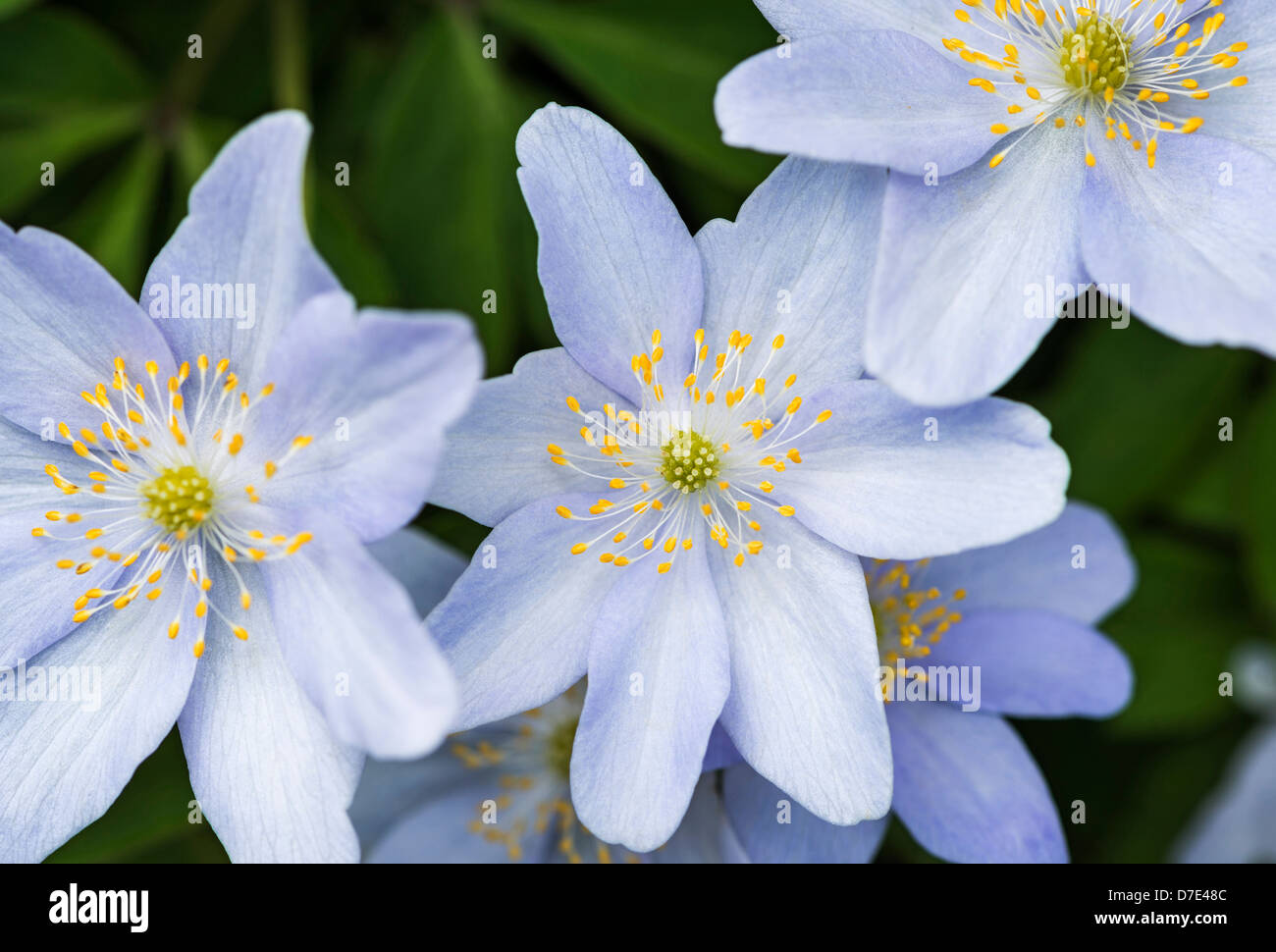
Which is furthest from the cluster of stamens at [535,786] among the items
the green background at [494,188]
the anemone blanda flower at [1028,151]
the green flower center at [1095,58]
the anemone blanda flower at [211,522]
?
the green flower center at [1095,58]

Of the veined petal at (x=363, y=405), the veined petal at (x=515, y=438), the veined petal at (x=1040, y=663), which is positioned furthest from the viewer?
the veined petal at (x=1040, y=663)

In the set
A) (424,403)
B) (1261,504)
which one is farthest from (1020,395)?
(424,403)

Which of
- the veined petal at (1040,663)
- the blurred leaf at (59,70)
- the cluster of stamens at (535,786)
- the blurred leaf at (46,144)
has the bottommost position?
the cluster of stamens at (535,786)

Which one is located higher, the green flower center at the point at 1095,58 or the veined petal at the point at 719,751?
the green flower center at the point at 1095,58

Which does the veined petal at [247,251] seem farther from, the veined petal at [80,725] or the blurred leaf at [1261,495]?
the blurred leaf at [1261,495]

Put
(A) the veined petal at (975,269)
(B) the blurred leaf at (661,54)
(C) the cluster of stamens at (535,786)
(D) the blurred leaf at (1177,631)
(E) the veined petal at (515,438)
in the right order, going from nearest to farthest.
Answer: (A) the veined petal at (975,269)
(E) the veined petal at (515,438)
(C) the cluster of stamens at (535,786)
(B) the blurred leaf at (661,54)
(D) the blurred leaf at (1177,631)

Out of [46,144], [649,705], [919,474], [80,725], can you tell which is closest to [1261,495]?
[919,474]

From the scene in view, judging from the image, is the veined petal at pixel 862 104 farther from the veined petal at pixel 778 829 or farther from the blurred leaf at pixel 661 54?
the veined petal at pixel 778 829

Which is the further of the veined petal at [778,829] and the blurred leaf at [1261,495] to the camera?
the blurred leaf at [1261,495]
